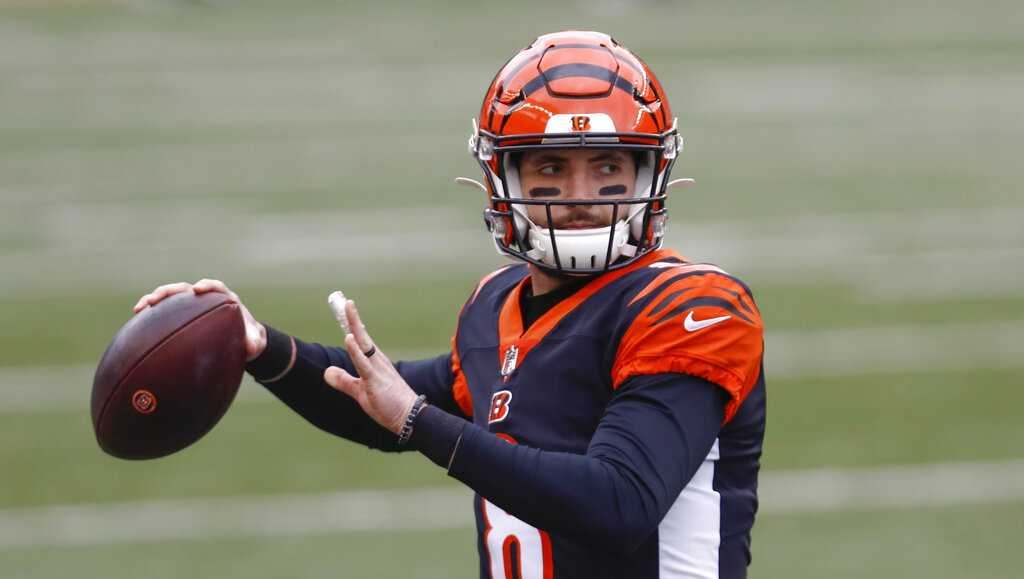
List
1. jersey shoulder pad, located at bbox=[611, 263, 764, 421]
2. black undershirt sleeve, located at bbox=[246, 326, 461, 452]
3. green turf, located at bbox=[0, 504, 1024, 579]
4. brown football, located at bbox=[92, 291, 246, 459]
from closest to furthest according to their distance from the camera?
jersey shoulder pad, located at bbox=[611, 263, 764, 421] → brown football, located at bbox=[92, 291, 246, 459] → black undershirt sleeve, located at bbox=[246, 326, 461, 452] → green turf, located at bbox=[0, 504, 1024, 579]

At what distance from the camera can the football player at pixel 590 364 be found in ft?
8.29

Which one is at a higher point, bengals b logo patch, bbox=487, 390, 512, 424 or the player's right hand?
the player's right hand

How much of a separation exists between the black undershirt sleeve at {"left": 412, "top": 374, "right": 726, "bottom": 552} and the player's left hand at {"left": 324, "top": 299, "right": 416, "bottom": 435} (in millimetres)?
42

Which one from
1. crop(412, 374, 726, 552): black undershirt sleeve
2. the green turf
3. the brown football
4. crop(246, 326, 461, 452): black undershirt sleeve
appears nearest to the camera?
crop(412, 374, 726, 552): black undershirt sleeve

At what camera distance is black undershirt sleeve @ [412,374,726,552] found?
2494 mm

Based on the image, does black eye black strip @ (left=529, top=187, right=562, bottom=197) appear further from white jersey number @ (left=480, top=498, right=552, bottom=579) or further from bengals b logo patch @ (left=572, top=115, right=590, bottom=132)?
white jersey number @ (left=480, top=498, right=552, bottom=579)

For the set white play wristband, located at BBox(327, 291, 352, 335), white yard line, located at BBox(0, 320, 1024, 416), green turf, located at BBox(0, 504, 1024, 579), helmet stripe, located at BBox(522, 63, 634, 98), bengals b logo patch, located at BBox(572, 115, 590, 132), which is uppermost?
helmet stripe, located at BBox(522, 63, 634, 98)

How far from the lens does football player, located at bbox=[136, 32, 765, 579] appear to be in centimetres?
253

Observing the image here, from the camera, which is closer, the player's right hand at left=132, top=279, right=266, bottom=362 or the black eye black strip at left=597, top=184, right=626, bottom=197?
the black eye black strip at left=597, top=184, right=626, bottom=197

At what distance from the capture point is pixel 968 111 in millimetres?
15328

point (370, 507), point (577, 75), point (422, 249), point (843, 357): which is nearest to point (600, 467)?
point (577, 75)

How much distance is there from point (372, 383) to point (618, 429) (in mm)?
404

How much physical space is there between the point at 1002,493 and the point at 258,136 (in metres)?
9.77

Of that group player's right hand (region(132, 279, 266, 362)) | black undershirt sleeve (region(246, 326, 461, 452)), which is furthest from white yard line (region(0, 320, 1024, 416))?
player's right hand (region(132, 279, 266, 362))
